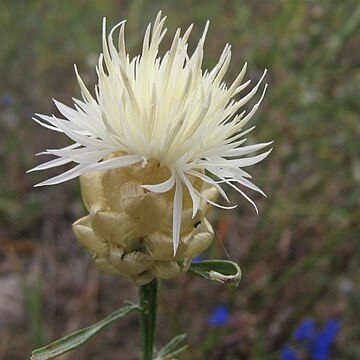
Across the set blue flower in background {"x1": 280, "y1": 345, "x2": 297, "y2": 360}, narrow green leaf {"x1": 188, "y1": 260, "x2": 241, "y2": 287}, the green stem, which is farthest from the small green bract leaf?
blue flower in background {"x1": 280, "y1": 345, "x2": 297, "y2": 360}

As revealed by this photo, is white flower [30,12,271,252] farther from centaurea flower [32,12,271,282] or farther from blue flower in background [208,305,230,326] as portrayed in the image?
blue flower in background [208,305,230,326]

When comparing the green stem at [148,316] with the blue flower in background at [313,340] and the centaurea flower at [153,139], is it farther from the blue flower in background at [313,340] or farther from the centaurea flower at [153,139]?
the blue flower in background at [313,340]

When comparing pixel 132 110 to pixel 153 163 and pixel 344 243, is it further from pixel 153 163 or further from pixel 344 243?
pixel 344 243

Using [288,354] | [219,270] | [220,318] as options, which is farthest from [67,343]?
[288,354]

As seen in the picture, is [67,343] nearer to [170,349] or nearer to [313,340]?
[170,349]

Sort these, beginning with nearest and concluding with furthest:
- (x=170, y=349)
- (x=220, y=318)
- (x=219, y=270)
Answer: (x=219, y=270) < (x=170, y=349) < (x=220, y=318)

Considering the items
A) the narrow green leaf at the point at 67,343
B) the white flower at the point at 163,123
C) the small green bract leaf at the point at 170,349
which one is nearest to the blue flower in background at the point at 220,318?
the small green bract leaf at the point at 170,349
